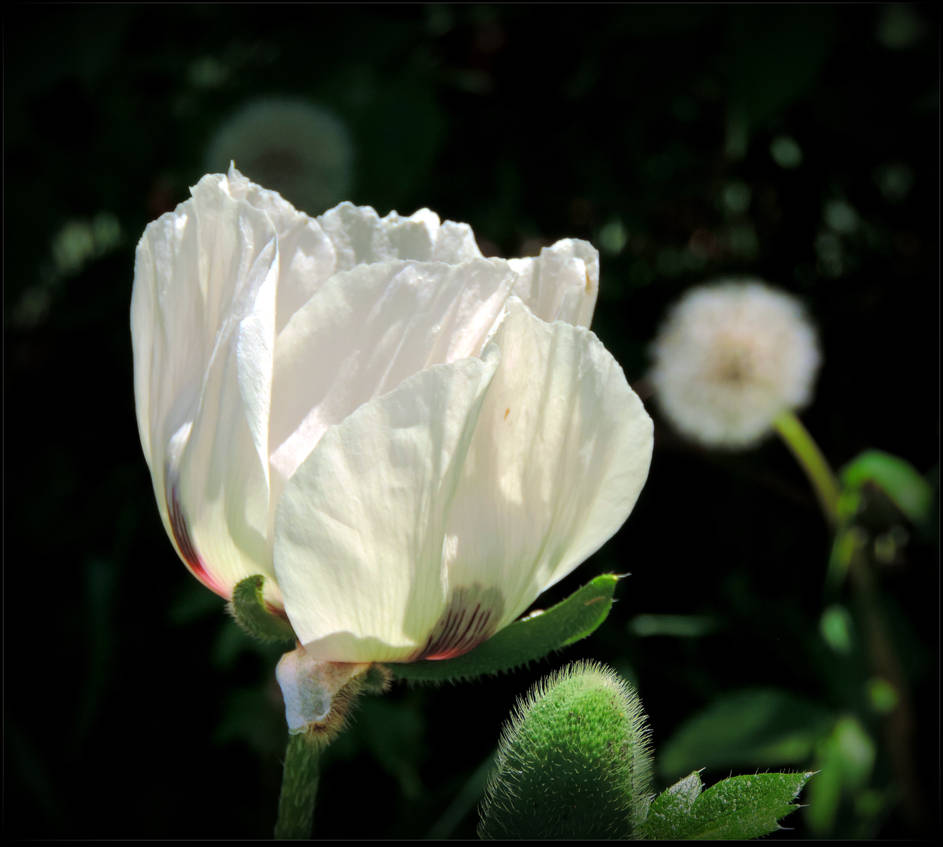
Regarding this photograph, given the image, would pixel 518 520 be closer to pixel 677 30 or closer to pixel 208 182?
pixel 208 182

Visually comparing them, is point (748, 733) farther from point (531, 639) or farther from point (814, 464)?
point (531, 639)

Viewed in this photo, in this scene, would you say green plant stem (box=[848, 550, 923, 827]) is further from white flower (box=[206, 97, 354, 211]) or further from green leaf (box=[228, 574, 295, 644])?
green leaf (box=[228, 574, 295, 644])

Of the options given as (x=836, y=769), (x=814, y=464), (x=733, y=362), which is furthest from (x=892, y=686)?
(x=733, y=362)

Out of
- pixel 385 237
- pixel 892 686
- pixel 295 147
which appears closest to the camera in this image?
pixel 385 237

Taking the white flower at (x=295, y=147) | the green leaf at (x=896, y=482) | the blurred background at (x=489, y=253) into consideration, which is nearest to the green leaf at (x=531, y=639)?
the green leaf at (x=896, y=482)

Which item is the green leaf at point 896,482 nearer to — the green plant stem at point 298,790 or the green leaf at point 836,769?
the green leaf at point 836,769

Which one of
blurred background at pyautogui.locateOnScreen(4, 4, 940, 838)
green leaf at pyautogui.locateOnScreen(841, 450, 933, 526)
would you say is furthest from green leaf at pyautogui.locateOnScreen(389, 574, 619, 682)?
blurred background at pyautogui.locateOnScreen(4, 4, 940, 838)
